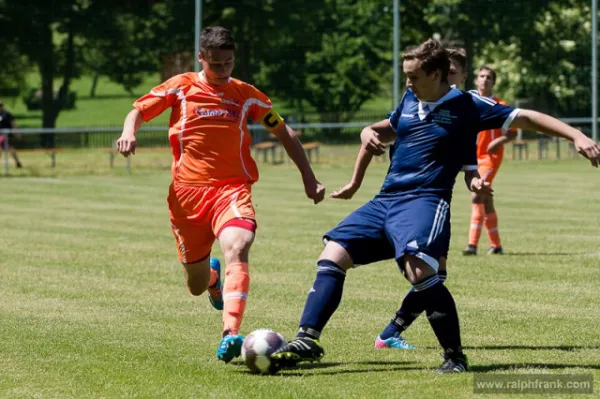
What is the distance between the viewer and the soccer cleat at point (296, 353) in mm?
7043

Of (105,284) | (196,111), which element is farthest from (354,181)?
(105,284)

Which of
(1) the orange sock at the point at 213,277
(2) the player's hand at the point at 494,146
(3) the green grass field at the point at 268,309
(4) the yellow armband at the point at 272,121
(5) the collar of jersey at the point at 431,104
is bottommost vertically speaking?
(3) the green grass field at the point at 268,309

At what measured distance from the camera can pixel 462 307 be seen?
10070mm

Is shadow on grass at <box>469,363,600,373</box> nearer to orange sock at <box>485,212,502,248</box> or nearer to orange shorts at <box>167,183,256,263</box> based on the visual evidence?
orange shorts at <box>167,183,256,263</box>

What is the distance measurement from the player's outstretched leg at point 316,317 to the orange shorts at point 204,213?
0.77 metres

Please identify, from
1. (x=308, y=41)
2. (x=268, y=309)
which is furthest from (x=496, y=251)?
(x=308, y=41)

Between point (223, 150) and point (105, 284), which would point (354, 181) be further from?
point (105, 284)

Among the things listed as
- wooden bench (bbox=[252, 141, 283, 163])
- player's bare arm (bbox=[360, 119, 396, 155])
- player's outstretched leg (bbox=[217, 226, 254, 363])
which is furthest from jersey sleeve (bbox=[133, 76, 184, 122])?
wooden bench (bbox=[252, 141, 283, 163])

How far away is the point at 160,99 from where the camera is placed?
322 inches

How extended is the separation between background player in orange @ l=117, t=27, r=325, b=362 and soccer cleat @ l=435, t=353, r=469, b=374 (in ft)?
5.07

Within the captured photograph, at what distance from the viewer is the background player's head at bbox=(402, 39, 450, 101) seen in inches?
281

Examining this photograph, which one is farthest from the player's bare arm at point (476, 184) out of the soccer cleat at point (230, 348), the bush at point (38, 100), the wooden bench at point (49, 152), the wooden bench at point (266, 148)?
the wooden bench at point (266, 148)

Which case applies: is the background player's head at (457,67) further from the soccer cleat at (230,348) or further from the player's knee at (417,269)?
the soccer cleat at (230,348)

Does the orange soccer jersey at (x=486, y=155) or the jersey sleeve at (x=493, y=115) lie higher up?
the jersey sleeve at (x=493, y=115)
